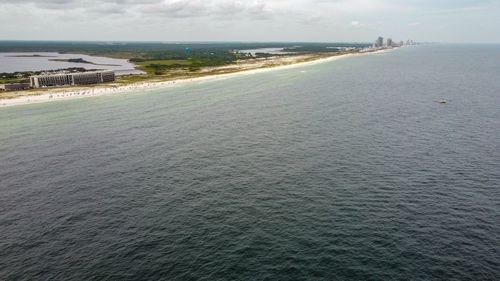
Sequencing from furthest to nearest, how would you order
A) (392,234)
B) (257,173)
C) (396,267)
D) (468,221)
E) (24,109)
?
(24,109), (257,173), (468,221), (392,234), (396,267)

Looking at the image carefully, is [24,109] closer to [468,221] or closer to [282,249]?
[282,249]

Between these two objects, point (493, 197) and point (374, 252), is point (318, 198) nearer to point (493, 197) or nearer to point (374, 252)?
point (374, 252)

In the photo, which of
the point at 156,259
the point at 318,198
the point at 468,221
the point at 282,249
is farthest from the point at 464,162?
the point at 156,259

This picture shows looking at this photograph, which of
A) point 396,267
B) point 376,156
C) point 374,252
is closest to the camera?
point 396,267

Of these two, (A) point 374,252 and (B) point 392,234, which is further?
(B) point 392,234

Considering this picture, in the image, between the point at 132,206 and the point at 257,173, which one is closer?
the point at 132,206

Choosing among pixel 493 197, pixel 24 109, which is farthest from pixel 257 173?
→ pixel 24 109
